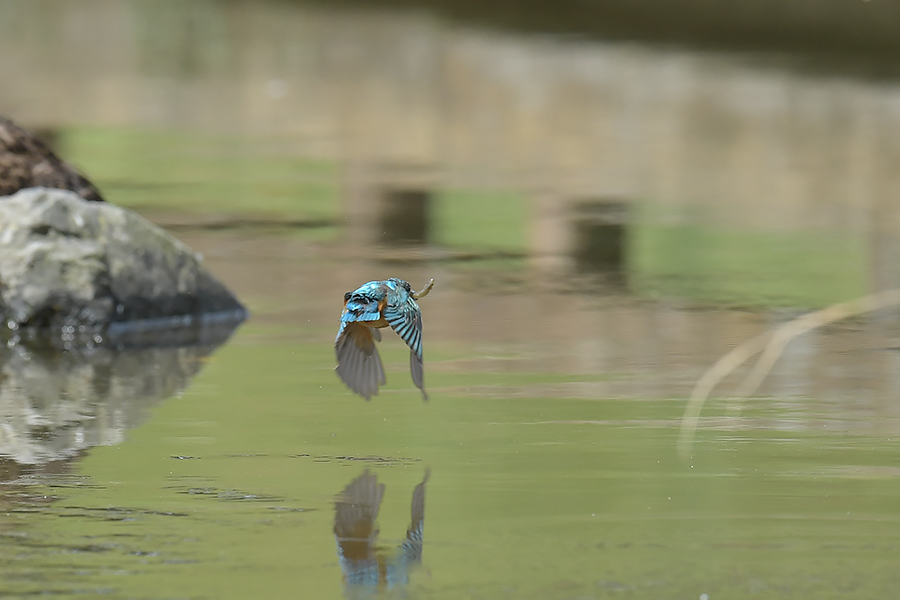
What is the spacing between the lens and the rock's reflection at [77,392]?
5.77 m

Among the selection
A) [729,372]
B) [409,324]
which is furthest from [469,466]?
[729,372]

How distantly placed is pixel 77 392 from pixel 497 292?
8.46 feet

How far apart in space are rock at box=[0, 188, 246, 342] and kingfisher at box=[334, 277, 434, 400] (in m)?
2.47

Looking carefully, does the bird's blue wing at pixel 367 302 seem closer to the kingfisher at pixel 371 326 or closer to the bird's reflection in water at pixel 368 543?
the kingfisher at pixel 371 326

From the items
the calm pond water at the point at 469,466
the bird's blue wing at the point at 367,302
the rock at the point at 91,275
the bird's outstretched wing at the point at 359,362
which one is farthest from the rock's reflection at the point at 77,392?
the bird's blue wing at the point at 367,302

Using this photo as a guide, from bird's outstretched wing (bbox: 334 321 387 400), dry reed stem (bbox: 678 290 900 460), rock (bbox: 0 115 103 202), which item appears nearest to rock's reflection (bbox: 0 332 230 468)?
bird's outstretched wing (bbox: 334 321 387 400)

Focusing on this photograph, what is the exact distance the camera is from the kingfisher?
545cm

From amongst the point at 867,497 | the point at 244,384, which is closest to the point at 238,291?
the point at 244,384

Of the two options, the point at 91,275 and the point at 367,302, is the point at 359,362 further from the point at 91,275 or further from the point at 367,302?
the point at 91,275

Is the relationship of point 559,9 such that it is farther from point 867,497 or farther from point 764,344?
point 867,497

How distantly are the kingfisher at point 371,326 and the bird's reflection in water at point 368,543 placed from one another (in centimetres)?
48

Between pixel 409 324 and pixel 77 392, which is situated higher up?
pixel 409 324

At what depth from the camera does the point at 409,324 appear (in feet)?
18.4

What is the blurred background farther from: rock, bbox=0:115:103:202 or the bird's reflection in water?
rock, bbox=0:115:103:202
